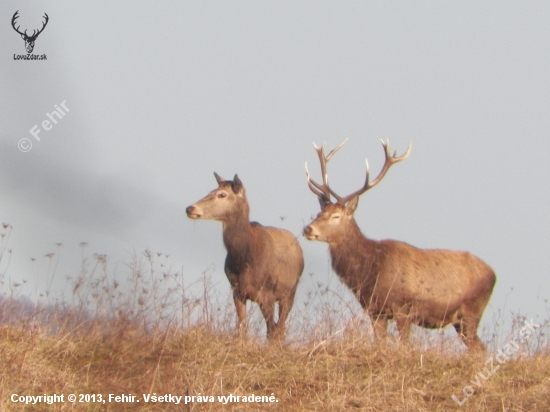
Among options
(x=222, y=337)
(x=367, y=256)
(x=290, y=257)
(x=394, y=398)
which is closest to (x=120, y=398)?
(x=222, y=337)

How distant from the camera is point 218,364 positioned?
7.30 meters

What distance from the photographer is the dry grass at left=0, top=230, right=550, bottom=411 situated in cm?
670

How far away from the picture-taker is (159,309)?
7961mm

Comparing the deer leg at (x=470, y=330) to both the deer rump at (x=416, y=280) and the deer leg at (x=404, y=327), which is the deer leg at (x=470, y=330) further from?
the deer leg at (x=404, y=327)

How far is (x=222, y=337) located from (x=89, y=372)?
124cm

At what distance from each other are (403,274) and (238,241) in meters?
2.31

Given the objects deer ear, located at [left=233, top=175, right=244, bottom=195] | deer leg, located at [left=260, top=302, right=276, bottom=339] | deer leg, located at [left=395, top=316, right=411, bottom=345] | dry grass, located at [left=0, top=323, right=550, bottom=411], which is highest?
deer ear, located at [left=233, top=175, right=244, bottom=195]

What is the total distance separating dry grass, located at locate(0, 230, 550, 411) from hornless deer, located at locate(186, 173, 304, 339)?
3.19 meters

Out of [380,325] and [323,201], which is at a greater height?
[323,201]

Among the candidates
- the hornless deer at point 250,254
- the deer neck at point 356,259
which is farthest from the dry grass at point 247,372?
the hornless deer at point 250,254

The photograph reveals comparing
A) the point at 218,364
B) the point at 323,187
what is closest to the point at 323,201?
the point at 323,187

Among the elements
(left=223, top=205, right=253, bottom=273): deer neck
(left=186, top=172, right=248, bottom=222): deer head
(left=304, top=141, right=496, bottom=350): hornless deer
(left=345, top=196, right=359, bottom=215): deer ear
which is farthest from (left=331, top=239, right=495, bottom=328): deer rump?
(left=186, top=172, right=248, bottom=222): deer head

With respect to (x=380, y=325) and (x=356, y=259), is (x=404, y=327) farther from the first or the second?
(x=356, y=259)

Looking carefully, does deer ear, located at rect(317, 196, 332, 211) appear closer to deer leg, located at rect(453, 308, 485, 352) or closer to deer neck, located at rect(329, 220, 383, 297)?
deer neck, located at rect(329, 220, 383, 297)
